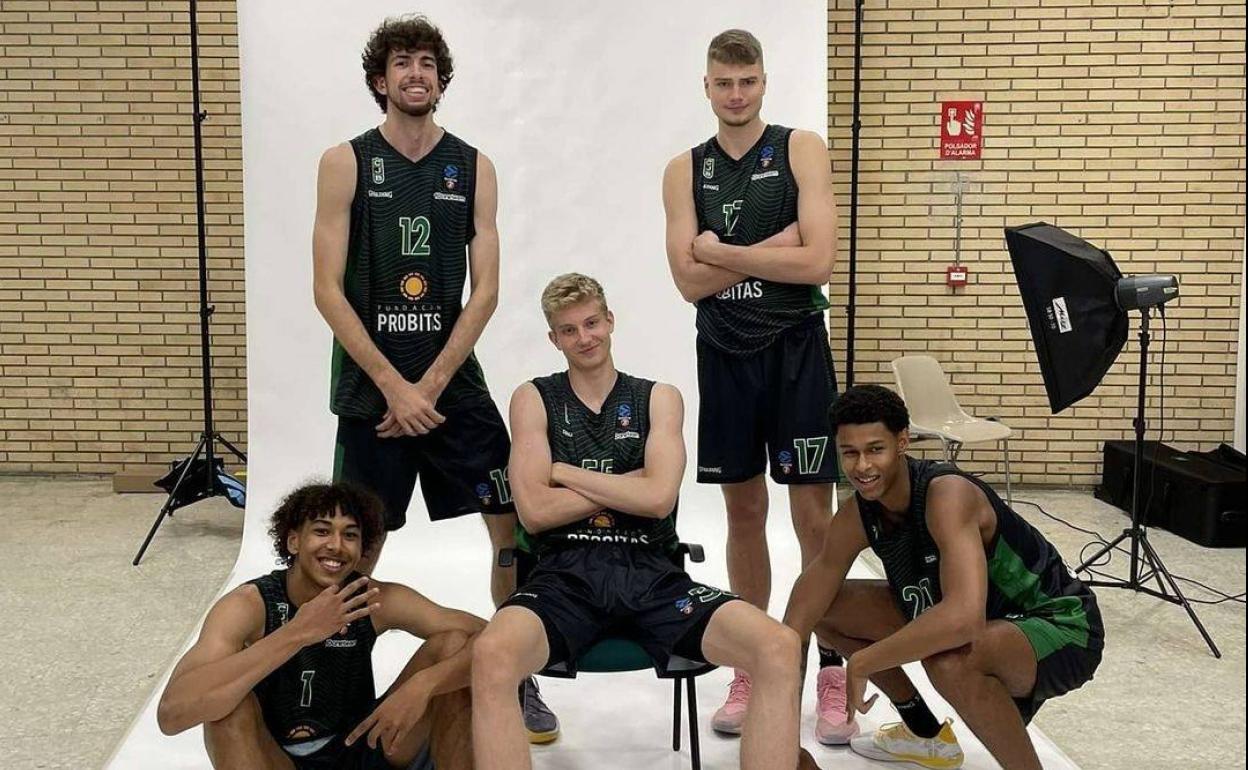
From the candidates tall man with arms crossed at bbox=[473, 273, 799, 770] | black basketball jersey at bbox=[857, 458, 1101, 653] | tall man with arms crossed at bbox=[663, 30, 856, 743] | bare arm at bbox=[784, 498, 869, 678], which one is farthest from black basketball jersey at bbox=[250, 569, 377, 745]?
black basketball jersey at bbox=[857, 458, 1101, 653]

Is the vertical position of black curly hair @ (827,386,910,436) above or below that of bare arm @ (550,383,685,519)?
above

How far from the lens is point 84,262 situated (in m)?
6.73

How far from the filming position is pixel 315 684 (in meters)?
2.80

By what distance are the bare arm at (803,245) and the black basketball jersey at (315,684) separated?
1.45 metres

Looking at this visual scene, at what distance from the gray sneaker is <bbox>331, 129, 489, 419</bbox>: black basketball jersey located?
90 cm

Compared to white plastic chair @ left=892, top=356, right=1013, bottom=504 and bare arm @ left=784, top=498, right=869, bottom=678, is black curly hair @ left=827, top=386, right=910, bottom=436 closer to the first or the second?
bare arm @ left=784, top=498, right=869, bottom=678

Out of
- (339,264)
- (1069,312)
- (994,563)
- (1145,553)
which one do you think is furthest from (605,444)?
(1145,553)

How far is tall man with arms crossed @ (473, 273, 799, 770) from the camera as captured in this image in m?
2.73

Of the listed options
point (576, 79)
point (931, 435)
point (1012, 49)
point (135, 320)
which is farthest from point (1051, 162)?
point (135, 320)

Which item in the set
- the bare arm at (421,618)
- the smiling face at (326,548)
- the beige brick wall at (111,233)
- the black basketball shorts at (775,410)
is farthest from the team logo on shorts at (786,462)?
the beige brick wall at (111,233)

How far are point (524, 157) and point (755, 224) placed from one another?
6.59 ft

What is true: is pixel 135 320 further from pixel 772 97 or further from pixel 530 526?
pixel 530 526

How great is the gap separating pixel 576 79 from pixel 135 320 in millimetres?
3037

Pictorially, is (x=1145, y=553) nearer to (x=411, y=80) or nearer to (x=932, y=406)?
(x=932, y=406)
